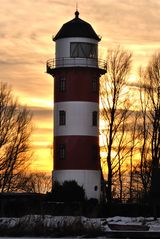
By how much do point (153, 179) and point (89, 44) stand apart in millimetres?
14938

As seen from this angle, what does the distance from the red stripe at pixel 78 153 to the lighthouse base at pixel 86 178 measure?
419 millimetres

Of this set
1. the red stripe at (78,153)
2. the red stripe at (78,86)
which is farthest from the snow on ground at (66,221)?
the red stripe at (78,86)

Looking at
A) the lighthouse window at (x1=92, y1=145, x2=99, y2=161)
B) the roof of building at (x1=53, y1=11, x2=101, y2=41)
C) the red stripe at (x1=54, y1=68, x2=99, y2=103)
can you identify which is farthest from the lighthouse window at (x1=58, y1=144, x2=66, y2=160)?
the roof of building at (x1=53, y1=11, x2=101, y2=41)

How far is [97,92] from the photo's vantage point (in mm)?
77062

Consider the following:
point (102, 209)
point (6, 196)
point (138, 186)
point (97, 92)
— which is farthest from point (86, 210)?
point (138, 186)

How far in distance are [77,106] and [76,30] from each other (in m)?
6.62

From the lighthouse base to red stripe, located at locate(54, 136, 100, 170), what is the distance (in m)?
0.42

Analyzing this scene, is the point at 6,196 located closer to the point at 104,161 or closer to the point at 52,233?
the point at 104,161

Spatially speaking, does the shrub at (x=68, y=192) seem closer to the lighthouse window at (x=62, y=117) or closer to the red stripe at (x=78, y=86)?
the lighthouse window at (x=62, y=117)

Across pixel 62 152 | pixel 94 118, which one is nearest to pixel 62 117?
pixel 94 118

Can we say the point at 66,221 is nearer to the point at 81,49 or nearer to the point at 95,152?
the point at 95,152

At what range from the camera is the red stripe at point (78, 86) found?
249 ft

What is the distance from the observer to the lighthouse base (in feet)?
245

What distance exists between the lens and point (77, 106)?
75.5m
